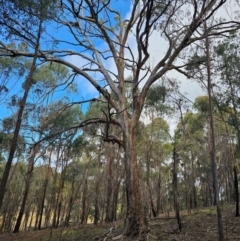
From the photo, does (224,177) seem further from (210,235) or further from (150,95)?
(210,235)

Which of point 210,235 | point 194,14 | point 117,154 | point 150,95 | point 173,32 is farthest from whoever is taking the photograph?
point 117,154

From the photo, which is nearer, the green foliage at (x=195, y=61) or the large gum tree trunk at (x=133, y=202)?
the large gum tree trunk at (x=133, y=202)

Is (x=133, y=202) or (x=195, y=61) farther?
(x=195, y=61)

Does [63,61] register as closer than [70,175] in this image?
Yes

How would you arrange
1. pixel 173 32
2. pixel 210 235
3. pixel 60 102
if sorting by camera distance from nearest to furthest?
pixel 210 235 → pixel 173 32 → pixel 60 102

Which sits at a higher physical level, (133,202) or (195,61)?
(195,61)

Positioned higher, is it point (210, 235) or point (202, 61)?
point (202, 61)

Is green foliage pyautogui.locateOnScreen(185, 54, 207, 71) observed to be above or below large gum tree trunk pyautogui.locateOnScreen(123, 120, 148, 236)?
above

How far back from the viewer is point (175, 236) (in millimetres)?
7746

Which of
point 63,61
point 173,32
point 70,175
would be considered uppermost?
point 173,32

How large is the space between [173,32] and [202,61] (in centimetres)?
152

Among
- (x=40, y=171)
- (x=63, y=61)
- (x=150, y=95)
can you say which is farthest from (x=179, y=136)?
(x=63, y=61)

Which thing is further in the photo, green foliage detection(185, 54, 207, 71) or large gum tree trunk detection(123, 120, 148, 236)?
green foliage detection(185, 54, 207, 71)

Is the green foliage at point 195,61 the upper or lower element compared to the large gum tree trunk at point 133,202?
upper
